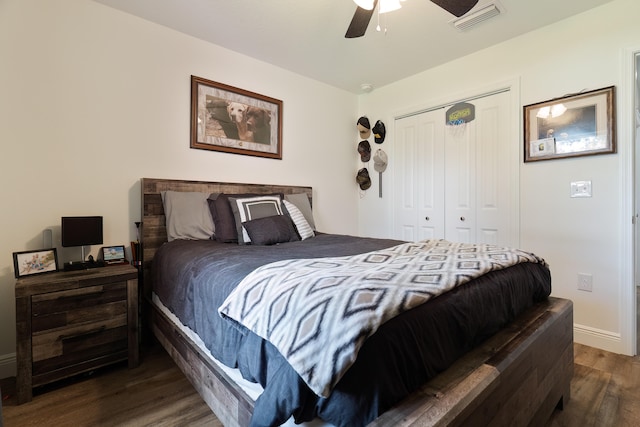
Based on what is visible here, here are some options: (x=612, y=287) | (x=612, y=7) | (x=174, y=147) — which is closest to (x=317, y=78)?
(x=174, y=147)

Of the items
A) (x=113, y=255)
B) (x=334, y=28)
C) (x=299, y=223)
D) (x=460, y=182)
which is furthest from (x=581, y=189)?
(x=113, y=255)

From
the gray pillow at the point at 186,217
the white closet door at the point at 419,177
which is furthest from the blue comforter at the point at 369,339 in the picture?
the white closet door at the point at 419,177

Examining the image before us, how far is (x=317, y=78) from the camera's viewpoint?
343 centimetres

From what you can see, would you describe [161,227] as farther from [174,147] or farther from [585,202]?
[585,202]

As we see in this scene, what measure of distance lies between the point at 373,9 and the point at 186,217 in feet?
6.12

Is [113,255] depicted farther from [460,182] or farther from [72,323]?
[460,182]

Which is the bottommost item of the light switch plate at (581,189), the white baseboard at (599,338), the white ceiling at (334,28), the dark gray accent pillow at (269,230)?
the white baseboard at (599,338)

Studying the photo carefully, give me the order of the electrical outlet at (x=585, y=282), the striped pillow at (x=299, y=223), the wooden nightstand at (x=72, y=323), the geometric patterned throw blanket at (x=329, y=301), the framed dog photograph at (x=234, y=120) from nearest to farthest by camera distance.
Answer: the geometric patterned throw blanket at (x=329, y=301), the wooden nightstand at (x=72, y=323), the electrical outlet at (x=585, y=282), the striped pillow at (x=299, y=223), the framed dog photograph at (x=234, y=120)

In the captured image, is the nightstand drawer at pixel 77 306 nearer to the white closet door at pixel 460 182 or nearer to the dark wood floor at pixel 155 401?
the dark wood floor at pixel 155 401

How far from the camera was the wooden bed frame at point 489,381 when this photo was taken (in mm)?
772

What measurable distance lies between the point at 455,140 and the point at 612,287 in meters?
1.72

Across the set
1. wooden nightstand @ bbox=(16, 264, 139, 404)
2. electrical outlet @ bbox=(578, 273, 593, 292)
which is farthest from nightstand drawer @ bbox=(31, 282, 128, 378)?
electrical outlet @ bbox=(578, 273, 593, 292)

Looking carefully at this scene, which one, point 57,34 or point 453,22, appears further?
point 453,22

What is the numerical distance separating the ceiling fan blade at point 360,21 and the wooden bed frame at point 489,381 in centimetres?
179
